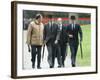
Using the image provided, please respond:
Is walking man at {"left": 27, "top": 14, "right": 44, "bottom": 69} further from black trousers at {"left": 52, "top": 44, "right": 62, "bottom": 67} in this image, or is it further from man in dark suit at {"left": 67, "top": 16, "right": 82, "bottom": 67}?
man in dark suit at {"left": 67, "top": 16, "right": 82, "bottom": 67}

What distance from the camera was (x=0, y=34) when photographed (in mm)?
1694

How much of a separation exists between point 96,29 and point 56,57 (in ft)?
1.42

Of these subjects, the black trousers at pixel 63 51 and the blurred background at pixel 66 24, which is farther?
the black trousers at pixel 63 51

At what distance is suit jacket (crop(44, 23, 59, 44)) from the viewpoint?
183 cm

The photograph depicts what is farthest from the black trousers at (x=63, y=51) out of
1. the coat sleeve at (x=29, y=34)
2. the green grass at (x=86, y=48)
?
the coat sleeve at (x=29, y=34)

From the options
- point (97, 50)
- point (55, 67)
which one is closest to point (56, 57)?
point (55, 67)

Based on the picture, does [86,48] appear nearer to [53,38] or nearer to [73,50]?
[73,50]

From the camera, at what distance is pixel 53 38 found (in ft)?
6.07

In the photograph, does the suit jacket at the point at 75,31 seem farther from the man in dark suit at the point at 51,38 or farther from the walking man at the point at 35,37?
the walking man at the point at 35,37

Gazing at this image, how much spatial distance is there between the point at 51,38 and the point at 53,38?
0.02m

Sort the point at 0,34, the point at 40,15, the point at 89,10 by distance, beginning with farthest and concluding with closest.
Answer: the point at 89,10 → the point at 40,15 → the point at 0,34

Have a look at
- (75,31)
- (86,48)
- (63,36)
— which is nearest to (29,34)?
(63,36)

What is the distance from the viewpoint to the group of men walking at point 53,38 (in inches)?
70.5

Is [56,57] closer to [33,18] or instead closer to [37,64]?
[37,64]
